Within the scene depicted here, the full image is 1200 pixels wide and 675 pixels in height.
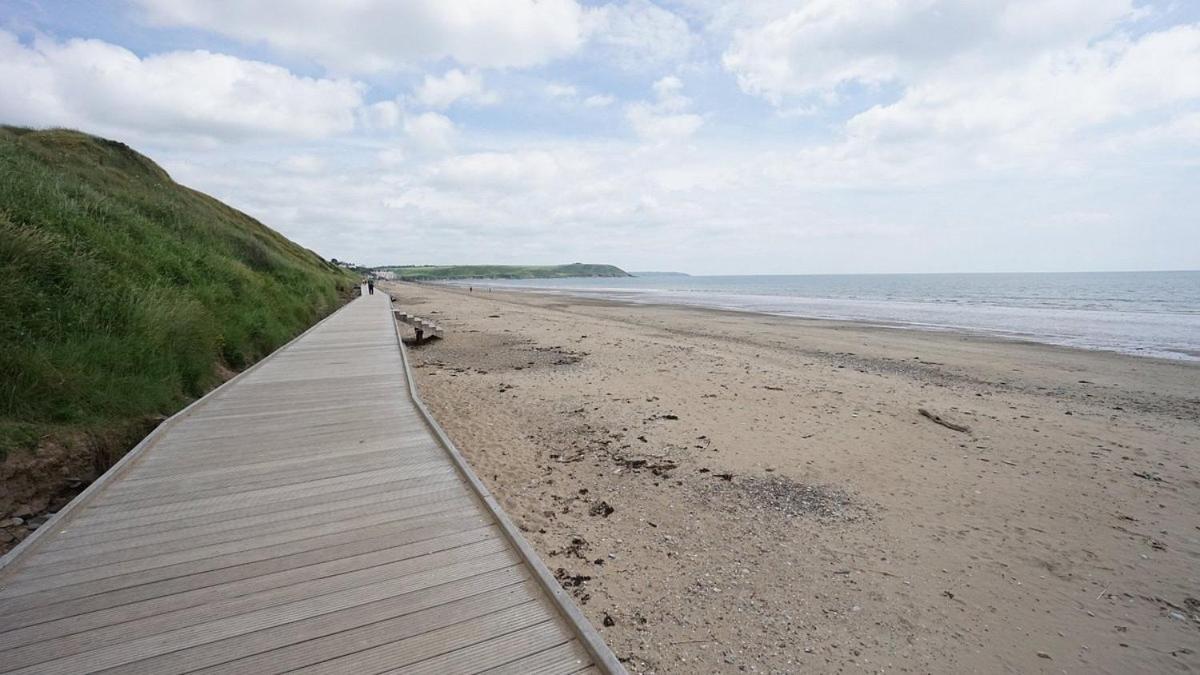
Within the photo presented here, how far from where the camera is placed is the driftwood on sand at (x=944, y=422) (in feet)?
26.3

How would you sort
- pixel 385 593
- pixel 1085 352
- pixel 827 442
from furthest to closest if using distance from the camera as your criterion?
pixel 1085 352
pixel 827 442
pixel 385 593

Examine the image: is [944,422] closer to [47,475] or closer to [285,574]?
[285,574]

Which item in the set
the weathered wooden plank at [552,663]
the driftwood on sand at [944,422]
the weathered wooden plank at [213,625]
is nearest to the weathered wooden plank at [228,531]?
the weathered wooden plank at [213,625]

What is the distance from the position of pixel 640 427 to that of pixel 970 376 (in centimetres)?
1013

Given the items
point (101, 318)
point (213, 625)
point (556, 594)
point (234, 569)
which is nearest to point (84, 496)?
point (234, 569)

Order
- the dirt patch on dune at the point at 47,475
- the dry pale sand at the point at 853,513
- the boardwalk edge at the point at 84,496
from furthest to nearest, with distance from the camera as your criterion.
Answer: the dirt patch on dune at the point at 47,475
the dry pale sand at the point at 853,513
the boardwalk edge at the point at 84,496

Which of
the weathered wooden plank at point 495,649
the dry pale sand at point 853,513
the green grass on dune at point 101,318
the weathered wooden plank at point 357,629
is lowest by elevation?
the dry pale sand at point 853,513

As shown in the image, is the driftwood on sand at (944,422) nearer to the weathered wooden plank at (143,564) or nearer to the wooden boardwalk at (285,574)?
the wooden boardwalk at (285,574)

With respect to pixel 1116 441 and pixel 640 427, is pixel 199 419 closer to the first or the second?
pixel 640 427

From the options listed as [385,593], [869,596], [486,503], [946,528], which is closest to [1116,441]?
[946,528]

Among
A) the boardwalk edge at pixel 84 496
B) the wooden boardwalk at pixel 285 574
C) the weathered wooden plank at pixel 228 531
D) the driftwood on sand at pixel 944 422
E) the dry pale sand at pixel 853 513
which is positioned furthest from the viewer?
the driftwood on sand at pixel 944 422

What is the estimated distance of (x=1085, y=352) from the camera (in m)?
16.8

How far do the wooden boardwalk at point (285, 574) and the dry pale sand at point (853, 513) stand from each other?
108cm

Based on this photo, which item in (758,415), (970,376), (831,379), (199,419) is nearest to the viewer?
(199,419)
